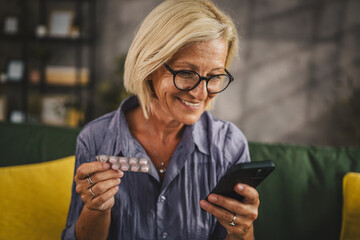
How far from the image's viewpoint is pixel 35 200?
3.37 ft

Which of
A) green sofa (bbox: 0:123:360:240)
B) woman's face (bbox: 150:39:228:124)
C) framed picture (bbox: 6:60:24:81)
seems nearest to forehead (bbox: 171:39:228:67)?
woman's face (bbox: 150:39:228:124)

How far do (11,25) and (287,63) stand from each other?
339 centimetres

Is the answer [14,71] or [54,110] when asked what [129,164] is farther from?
[14,71]

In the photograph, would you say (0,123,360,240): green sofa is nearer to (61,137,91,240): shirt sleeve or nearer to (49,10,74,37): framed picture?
(61,137,91,240): shirt sleeve

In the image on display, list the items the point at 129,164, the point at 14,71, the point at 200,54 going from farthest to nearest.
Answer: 1. the point at 14,71
2. the point at 200,54
3. the point at 129,164

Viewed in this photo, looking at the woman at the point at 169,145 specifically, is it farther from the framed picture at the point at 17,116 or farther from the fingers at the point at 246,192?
the framed picture at the point at 17,116

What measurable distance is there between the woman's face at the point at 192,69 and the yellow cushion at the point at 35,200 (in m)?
0.54

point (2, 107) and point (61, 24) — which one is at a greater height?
point (61, 24)

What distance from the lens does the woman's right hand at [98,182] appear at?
0.68 m

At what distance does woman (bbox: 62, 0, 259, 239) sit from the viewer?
75 centimetres

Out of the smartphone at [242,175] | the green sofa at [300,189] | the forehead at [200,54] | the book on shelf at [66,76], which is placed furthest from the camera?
the book on shelf at [66,76]

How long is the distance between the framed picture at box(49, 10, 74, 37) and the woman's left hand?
340 cm

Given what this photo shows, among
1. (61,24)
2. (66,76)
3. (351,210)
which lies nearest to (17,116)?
(66,76)

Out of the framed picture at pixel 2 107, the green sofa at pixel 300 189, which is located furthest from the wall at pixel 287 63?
the green sofa at pixel 300 189
